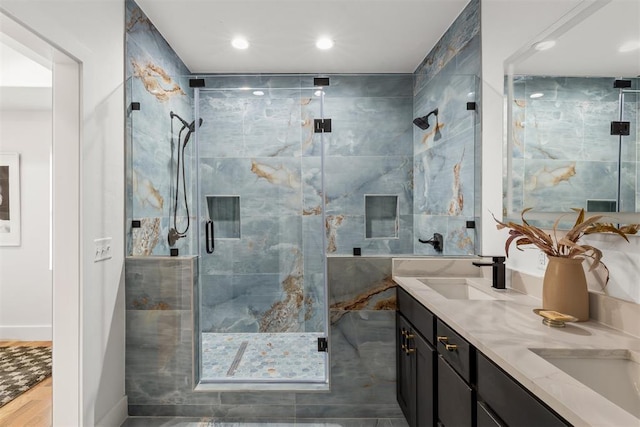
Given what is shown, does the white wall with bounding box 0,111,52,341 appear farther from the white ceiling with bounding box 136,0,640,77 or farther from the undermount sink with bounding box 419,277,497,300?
the undermount sink with bounding box 419,277,497,300

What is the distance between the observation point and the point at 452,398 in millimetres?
1487

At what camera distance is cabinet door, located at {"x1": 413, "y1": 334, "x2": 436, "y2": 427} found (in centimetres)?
172

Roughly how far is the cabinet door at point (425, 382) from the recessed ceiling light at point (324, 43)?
2.35 m

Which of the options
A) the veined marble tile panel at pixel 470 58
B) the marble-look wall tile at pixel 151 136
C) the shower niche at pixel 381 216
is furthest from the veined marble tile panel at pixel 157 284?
the veined marble tile panel at pixel 470 58

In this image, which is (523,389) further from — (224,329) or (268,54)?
(268,54)

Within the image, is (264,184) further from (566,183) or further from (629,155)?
(629,155)

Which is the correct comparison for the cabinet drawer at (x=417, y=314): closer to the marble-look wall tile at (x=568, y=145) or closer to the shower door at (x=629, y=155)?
the marble-look wall tile at (x=568, y=145)

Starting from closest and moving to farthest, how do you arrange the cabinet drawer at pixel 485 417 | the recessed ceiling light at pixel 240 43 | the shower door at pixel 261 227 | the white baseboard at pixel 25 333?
the cabinet drawer at pixel 485 417, the shower door at pixel 261 227, the recessed ceiling light at pixel 240 43, the white baseboard at pixel 25 333

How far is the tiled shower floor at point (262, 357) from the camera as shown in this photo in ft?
8.27

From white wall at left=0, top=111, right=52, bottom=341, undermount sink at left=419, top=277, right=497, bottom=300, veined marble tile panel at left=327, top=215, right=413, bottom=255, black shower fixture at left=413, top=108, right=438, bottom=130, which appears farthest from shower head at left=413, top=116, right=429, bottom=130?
white wall at left=0, top=111, right=52, bottom=341

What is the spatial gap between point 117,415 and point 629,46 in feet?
10.0

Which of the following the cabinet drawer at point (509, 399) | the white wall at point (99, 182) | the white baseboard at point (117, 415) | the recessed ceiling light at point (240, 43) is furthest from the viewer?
the recessed ceiling light at point (240, 43)

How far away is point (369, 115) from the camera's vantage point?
3148mm

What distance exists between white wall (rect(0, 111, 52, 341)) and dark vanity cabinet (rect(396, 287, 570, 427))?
3.73 metres
